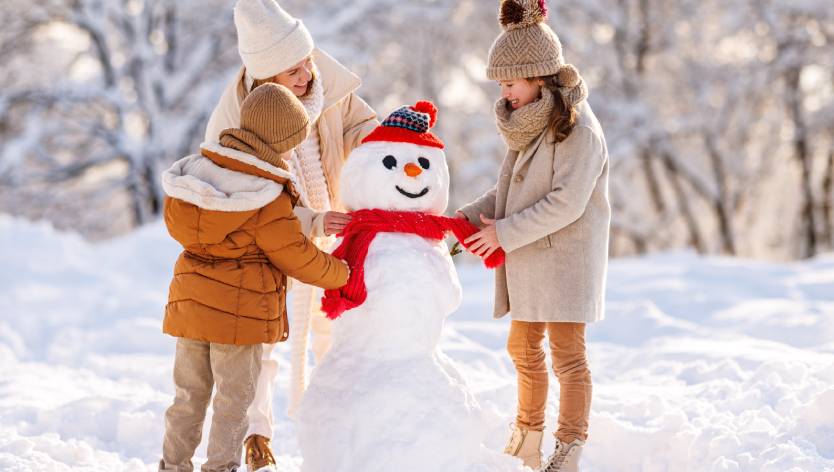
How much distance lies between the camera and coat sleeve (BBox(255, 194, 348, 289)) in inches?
106

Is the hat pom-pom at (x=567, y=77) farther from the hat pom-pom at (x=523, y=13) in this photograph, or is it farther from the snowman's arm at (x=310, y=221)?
the snowman's arm at (x=310, y=221)

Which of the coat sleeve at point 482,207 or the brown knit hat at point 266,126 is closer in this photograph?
the brown knit hat at point 266,126

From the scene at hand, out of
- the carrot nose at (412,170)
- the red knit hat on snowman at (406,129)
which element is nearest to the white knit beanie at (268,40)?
the red knit hat on snowman at (406,129)

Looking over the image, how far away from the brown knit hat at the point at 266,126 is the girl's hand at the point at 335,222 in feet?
1.18

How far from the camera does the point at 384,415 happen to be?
2.71 meters

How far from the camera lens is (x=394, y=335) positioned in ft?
9.32

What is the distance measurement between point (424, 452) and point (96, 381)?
3.24 m

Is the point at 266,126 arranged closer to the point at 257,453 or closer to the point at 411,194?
the point at 411,194

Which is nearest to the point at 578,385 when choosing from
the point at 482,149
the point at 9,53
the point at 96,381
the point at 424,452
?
the point at 424,452

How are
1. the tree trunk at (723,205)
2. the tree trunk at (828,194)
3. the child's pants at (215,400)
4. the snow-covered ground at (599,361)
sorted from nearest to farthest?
the child's pants at (215,400) → the snow-covered ground at (599,361) → the tree trunk at (723,205) → the tree trunk at (828,194)

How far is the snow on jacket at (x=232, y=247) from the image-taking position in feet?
8.68

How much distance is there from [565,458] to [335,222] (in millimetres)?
1236

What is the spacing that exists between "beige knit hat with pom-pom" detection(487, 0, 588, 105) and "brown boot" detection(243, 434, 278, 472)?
1701mm

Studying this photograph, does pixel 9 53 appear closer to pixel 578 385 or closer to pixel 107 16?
pixel 107 16
